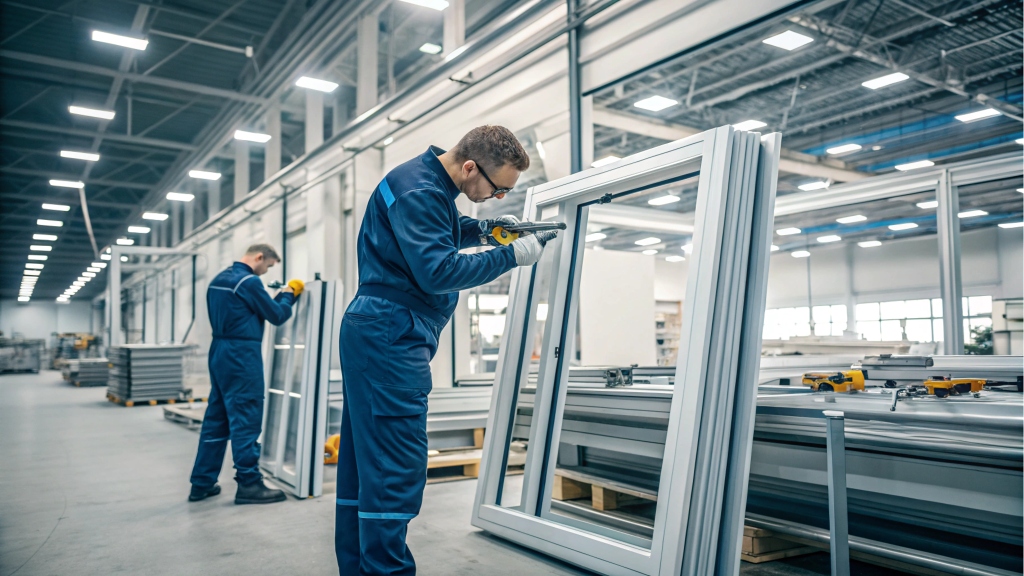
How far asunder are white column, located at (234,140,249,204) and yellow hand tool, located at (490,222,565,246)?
37.3 feet

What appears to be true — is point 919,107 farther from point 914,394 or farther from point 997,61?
point 914,394

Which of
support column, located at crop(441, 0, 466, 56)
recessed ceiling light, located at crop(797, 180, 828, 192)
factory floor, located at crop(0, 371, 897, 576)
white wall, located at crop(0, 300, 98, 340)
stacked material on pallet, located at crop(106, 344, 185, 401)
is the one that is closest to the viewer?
factory floor, located at crop(0, 371, 897, 576)

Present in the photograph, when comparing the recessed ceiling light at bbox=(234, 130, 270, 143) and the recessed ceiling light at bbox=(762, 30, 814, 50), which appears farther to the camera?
the recessed ceiling light at bbox=(234, 130, 270, 143)

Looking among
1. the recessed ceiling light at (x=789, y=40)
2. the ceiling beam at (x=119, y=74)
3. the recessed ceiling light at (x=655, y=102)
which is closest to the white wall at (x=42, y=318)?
the ceiling beam at (x=119, y=74)

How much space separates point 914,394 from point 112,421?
32.0 ft

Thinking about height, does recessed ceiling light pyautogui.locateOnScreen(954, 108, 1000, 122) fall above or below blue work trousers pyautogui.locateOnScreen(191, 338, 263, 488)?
above

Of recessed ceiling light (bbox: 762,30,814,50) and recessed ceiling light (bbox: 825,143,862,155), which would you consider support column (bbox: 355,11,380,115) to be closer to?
recessed ceiling light (bbox: 762,30,814,50)

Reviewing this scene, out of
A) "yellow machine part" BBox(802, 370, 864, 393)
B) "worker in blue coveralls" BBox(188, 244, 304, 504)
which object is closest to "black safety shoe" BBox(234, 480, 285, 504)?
"worker in blue coveralls" BBox(188, 244, 304, 504)

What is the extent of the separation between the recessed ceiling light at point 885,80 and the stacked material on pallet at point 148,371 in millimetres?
12003

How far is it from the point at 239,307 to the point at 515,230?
2.51 metres

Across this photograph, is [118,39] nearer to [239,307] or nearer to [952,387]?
[239,307]

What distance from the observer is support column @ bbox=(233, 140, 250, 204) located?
1274 cm

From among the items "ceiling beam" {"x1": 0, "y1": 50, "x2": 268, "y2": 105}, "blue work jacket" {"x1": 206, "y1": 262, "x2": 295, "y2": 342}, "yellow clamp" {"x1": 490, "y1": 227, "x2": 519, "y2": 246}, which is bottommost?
"blue work jacket" {"x1": 206, "y1": 262, "x2": 295, "y2": 342}

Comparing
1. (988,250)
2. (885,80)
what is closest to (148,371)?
(885,80)
